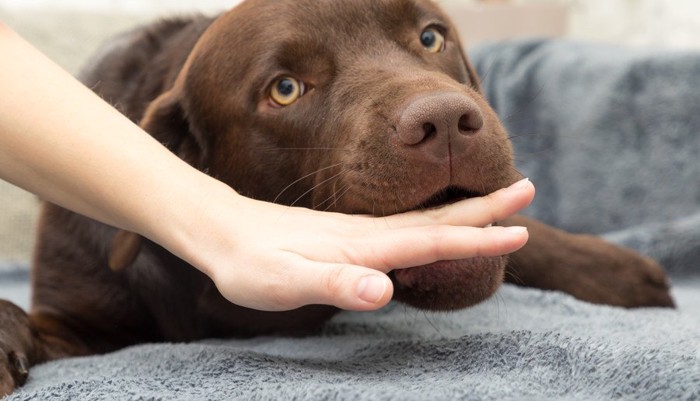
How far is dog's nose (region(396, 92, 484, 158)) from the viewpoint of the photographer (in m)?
1.27

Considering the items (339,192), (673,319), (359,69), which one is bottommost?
(673,319)

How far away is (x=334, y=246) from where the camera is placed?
3.90 feet

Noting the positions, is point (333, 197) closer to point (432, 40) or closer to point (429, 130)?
point (429, 130)

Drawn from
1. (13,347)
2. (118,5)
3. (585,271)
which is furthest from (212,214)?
(118,5)

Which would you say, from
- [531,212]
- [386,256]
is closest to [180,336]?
[386,256]

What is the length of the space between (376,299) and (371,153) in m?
0.39

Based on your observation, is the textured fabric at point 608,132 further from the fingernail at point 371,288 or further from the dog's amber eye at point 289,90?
the fingernail at point 371,288

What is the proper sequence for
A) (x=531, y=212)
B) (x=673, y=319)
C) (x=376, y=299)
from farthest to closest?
(x=531, y=212) → (x=673, y=319) → (x=376, y=299)

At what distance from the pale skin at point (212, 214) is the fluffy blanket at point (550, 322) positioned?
186 mm

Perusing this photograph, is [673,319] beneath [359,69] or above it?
beneath

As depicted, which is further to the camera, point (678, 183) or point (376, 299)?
point (678, 183)

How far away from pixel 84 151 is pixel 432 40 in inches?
36.0

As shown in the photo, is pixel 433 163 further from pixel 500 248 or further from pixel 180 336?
A: pixel 180 336

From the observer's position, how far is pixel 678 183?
9.84 feet
